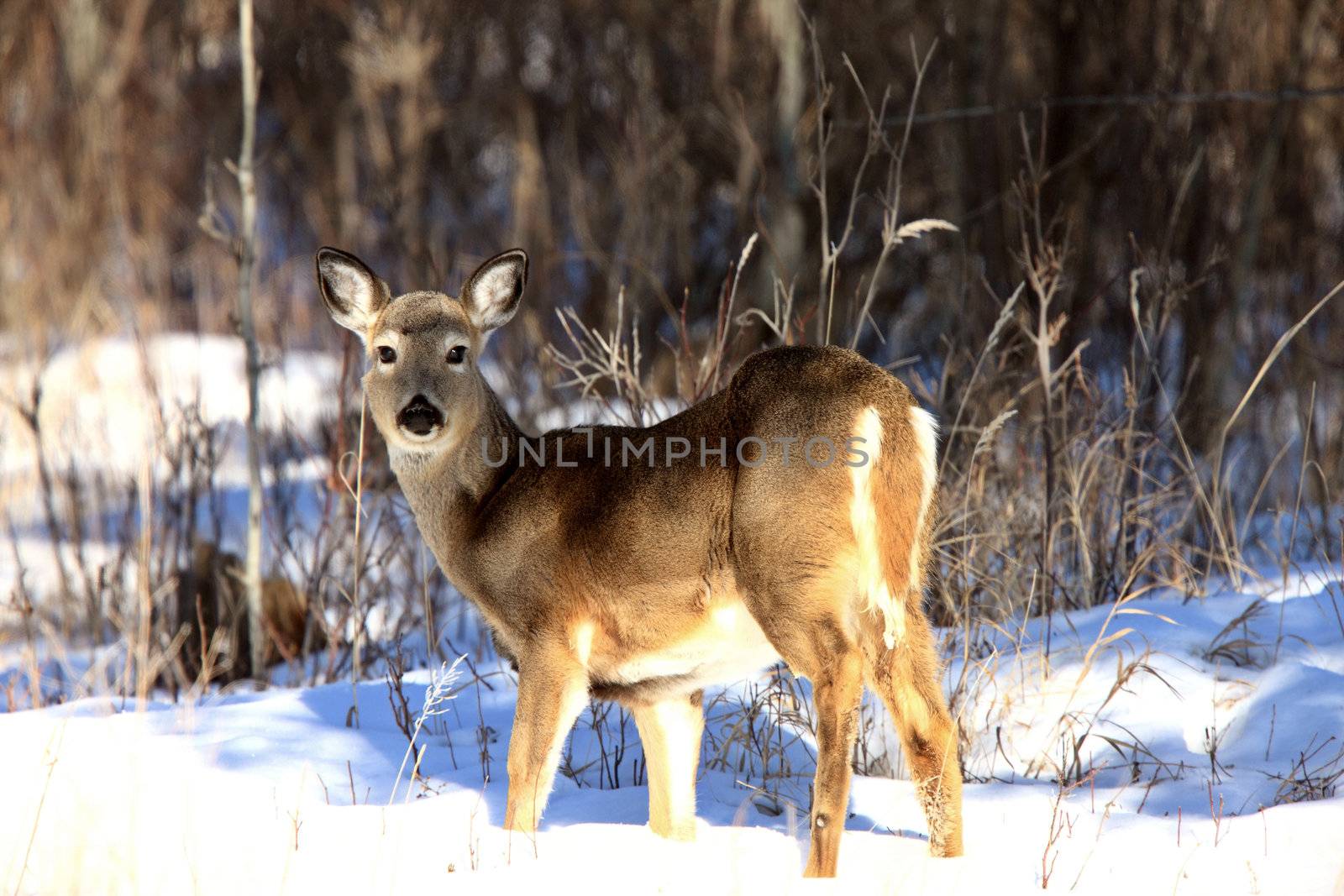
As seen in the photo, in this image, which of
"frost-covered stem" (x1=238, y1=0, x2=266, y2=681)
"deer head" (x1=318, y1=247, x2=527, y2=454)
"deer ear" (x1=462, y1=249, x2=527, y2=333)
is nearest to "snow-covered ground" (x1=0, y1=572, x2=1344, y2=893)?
"frost-covered stem" (x1=238, y1=0, x2=266, y2=681)

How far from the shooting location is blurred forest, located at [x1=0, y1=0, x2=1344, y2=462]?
8.43 metres

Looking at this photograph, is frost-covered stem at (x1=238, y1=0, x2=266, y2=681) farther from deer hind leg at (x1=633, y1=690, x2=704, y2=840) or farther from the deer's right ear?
deer hind leg at (x1=633, y1=690, x2=704, y2=840)

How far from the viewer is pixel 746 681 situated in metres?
4.76

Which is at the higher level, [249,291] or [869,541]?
[249,291]

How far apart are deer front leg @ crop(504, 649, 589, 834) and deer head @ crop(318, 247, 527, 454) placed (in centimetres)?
80

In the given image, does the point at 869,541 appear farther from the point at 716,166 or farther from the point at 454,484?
the point at 716,166

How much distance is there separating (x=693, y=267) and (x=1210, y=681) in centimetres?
781

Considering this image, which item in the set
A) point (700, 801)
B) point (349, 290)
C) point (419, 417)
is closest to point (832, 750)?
point (700, 801)

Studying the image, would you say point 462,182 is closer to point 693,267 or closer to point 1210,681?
point 693,267

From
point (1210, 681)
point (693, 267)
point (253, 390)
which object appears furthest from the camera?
point (693, 267)

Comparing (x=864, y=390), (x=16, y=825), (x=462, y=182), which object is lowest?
(x=16, y=825)

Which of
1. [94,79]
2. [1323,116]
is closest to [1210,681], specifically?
[1323,116]

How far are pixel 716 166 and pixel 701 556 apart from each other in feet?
31.4

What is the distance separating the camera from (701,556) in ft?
11.8
